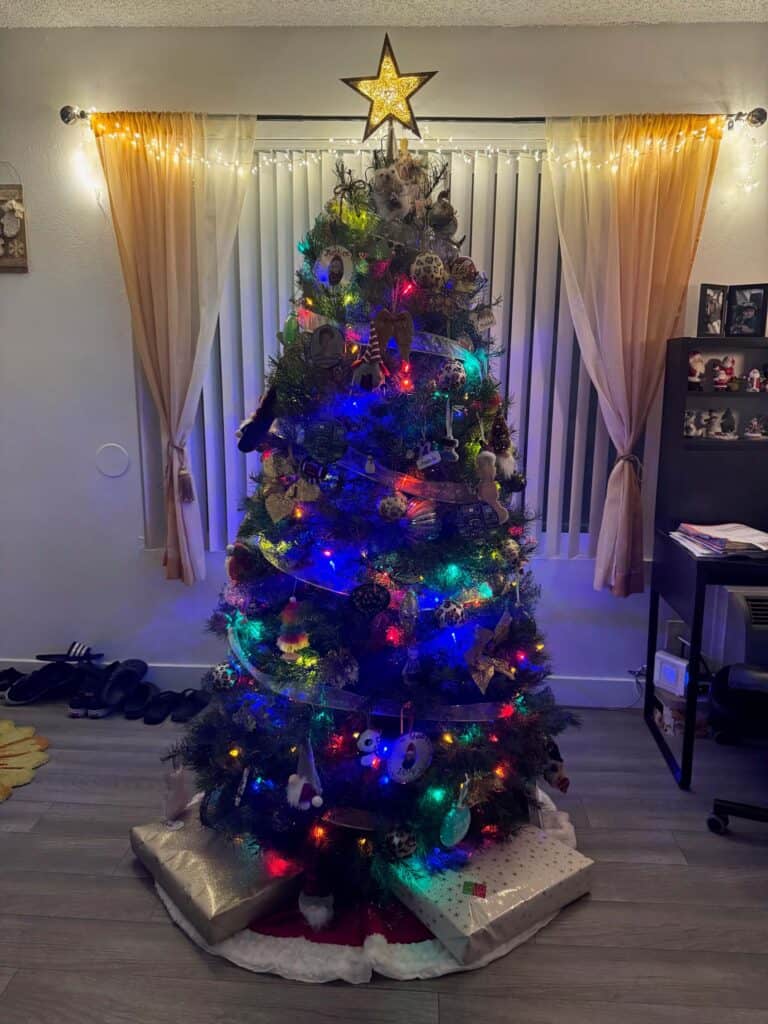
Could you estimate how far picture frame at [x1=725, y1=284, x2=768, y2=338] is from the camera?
2.45 m

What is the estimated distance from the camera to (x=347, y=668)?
1666 millimetres

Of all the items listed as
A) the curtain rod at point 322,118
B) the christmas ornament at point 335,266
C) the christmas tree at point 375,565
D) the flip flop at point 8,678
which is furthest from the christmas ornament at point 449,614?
the flip flop at point 8,678

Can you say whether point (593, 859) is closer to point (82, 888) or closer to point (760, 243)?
point (82, 888)

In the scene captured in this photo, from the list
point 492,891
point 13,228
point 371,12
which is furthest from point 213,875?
point 371,12

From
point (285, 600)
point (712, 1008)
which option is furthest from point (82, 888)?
point (712, 1008)

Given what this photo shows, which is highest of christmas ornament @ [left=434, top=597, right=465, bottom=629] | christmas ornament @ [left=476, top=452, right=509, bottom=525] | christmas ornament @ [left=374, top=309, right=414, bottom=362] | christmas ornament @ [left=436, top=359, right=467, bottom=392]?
christmas ornament @ [left=374, top=309, right=414, bottom=362]

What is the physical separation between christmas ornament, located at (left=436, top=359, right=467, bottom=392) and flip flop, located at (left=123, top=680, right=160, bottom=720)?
6.27 ft

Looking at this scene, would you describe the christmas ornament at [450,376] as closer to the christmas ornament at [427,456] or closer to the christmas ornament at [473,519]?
the christmas ornament at [427,456]

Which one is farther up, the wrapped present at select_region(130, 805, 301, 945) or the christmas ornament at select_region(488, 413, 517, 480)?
the christmas ornament at select_region(488, 413, 517, 480)

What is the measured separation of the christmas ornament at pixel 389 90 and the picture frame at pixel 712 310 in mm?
1313

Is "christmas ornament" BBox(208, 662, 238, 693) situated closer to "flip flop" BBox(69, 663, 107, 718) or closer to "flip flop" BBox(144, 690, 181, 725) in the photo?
"flip flop" BBox(144, 690, 181, 725)

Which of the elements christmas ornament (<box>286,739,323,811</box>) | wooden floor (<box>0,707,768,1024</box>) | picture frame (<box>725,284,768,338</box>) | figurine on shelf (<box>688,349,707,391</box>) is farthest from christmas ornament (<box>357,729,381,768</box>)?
picture frame (<box>725,284,768,338</box>)

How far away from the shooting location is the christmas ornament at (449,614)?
1.65 metres

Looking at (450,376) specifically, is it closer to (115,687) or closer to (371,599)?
(371,599)
